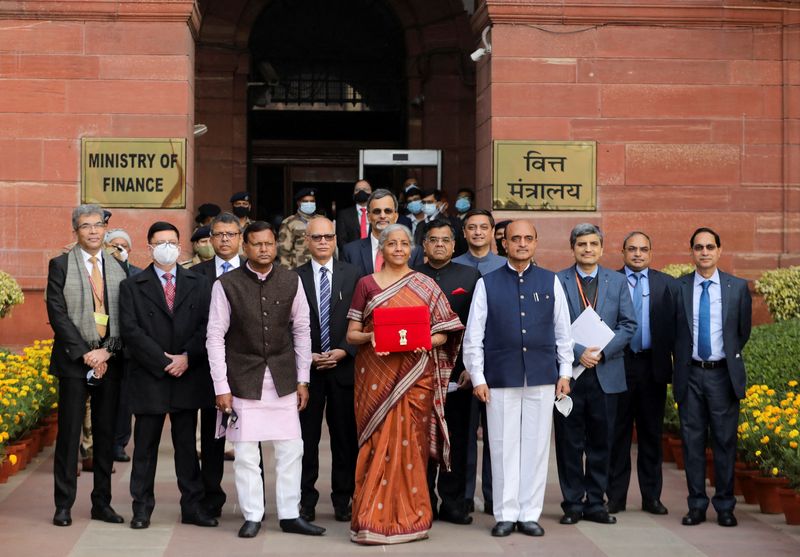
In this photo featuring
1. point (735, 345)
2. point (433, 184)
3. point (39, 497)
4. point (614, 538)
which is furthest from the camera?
point (433, 184)

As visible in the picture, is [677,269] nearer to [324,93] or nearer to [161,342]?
[161,342]

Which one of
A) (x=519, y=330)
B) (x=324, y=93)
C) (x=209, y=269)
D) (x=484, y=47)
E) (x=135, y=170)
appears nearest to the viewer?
(x=519, y=330)

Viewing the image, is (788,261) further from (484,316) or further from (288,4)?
(288,4)

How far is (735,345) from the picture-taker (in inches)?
318

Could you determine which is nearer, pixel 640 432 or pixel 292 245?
pixel 640 432

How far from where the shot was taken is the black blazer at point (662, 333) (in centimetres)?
841

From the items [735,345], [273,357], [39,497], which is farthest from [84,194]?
[735,345]

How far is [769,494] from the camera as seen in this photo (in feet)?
27.3

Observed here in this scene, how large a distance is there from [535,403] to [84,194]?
264 inches

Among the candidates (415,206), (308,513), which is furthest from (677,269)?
(308,513)

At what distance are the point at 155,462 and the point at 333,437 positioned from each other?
113 cm

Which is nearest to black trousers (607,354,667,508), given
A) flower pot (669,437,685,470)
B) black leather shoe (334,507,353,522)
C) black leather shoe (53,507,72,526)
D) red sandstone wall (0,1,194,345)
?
flower pot (669,437,685,470)

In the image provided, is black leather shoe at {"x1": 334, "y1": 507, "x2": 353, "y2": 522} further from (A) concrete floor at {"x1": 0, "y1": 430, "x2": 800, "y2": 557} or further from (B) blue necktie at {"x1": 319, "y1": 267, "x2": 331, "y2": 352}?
(B) blue necktie at {"x1": 319, "y1": 267, "x2": 331, "y2": 352}

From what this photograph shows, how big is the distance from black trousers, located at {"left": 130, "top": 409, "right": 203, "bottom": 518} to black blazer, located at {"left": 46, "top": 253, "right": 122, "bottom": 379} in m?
0.50
